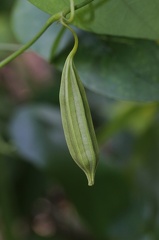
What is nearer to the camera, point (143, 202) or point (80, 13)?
point (80, 13)

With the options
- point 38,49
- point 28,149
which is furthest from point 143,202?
point 38,49

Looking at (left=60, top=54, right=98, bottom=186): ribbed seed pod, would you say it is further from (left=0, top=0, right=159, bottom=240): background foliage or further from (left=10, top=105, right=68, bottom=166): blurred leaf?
(left=10, top=105, right=68, bottom=166): blurred leaf

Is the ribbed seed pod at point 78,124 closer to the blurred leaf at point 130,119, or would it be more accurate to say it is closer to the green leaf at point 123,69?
the green leaf at point 123,69

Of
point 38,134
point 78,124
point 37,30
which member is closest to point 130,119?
point 38,134

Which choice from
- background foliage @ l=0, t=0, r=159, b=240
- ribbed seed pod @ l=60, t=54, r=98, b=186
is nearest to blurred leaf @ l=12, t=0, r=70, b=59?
background foliage @ l=0, t=0, r=159, b=240

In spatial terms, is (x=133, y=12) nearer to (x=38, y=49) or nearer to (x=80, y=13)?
(x=80, y=13)

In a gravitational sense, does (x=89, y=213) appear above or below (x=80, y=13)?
below

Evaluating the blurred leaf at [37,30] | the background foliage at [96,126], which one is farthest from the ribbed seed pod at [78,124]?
the blurred leaf at [37,30]
